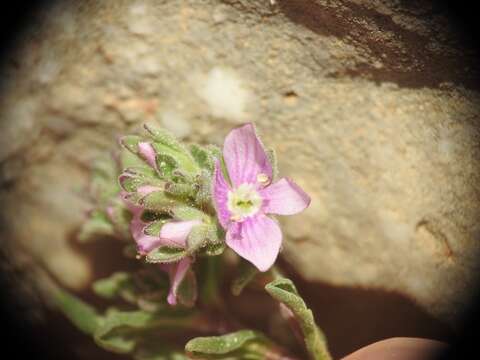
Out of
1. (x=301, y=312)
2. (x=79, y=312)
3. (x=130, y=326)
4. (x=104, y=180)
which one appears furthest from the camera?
(x=79, y=312)

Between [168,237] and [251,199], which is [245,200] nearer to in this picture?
[251,199]

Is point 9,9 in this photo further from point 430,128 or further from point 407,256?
point 407,256

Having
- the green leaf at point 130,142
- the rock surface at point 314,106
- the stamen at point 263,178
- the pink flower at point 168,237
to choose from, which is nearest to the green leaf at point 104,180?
the rock surface at point 314,106

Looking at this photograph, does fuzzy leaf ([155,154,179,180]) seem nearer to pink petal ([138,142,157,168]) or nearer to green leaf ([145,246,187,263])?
pink petal ([138,142,157,168])

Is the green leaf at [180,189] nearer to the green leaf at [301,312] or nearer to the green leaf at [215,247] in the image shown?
the green leaf at [215,247]

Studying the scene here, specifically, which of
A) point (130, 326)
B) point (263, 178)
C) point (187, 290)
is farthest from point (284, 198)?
point (130, 326)

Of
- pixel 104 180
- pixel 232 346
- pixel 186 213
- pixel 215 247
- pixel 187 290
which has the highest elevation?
pixel 186 213

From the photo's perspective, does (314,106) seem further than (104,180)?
No
